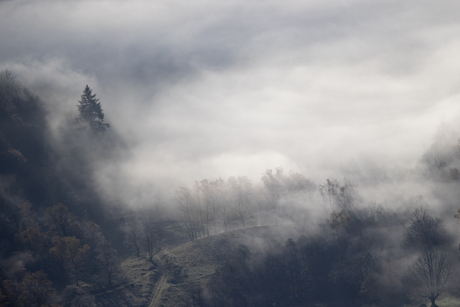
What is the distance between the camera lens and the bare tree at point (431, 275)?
3248 inches

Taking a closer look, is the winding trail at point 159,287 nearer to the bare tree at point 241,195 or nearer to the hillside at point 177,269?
the hillside at point 177,269

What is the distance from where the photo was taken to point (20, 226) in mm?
97875

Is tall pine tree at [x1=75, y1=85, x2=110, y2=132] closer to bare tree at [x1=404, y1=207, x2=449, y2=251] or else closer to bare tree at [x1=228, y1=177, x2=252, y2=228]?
bare tree at [x1=228, y1=177, x2=252, y2=228]

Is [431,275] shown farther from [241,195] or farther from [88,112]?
[88,112]

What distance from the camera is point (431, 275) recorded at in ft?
271

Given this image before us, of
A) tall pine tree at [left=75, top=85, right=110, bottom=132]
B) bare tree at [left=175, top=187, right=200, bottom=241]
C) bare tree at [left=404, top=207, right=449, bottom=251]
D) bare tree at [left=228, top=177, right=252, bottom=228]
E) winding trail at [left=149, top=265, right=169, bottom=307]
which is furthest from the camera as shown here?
tall pine tree at [left=75, top=85, right=110, bottom=132]

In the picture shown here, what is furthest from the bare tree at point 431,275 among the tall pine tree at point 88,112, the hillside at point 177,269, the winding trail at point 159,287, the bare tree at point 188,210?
the tall pine tree at point 88,112

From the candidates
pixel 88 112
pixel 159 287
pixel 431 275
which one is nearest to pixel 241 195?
pixel 159 287

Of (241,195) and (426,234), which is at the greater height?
(241,195)

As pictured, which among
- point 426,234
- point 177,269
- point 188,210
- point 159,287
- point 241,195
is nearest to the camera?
point 426,234

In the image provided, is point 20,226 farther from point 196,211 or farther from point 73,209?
point 196,211

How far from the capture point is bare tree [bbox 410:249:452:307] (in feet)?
271

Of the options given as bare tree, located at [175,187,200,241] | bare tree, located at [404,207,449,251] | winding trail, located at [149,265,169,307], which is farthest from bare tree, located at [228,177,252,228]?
bare tree, located at [404,207,449,251]

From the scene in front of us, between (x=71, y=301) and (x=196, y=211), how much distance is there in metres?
65.0
